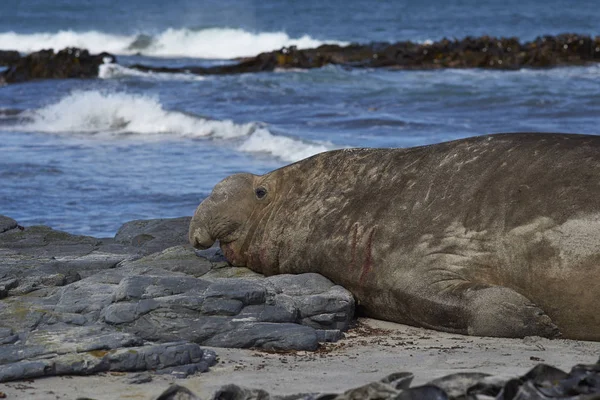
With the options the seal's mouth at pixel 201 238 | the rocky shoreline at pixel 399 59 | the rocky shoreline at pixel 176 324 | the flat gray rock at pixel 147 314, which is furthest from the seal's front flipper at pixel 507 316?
the rocky shoreline at pixel 399 59

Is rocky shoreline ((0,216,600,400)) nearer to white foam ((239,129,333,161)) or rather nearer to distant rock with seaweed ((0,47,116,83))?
white foam ((239,129,333,161))

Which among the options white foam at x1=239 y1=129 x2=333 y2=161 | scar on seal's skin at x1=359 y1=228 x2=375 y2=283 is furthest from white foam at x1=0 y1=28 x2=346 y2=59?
scar on seal's skin at x1=359 y1=228 x2=375 y2=283

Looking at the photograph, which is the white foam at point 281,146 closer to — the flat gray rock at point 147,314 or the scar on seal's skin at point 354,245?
the flat gray rock at point 147,314

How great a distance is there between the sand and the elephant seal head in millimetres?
1629

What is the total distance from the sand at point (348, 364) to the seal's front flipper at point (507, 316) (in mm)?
64

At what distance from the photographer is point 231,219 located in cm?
753

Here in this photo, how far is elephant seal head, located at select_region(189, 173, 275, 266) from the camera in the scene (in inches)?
296

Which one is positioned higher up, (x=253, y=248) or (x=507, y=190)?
(x=507, y=190)

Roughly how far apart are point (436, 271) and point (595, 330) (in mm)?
984

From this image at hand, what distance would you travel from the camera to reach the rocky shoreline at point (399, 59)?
29.2 meters

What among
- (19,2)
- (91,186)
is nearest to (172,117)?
(91,186)

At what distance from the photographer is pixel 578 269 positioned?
5590 millimetres

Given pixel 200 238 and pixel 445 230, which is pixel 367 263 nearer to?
pixel 445 230

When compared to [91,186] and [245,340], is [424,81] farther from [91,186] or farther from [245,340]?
[245,340]
